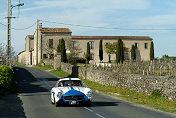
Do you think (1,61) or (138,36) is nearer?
(1,61)

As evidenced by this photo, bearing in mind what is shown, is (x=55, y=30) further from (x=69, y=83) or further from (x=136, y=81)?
(x=69, y=83)

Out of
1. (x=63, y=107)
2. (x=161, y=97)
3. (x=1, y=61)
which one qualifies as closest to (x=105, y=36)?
(x=1, y=61)

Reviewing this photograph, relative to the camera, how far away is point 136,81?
28.5 meters

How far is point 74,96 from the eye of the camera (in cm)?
1692

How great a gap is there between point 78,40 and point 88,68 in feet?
146

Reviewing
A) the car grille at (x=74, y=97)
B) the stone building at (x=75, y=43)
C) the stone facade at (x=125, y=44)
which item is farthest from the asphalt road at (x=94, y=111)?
the stone facade at (x=125, y=44)

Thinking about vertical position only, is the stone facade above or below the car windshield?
above

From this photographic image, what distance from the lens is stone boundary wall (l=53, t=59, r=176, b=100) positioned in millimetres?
22155

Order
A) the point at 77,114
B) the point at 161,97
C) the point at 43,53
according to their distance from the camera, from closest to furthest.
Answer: the point at 77,114 → the point at 161,97 → the point at 43,53

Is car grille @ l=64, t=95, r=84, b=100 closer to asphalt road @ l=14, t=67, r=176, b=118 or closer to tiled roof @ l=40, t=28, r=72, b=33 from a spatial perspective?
asphalt road @ l=14, t=67, r=176, b=118

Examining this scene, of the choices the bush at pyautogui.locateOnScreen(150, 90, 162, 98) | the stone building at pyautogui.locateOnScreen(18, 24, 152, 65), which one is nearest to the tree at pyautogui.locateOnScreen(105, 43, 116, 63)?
the stone building at pyautogui.locateOnScreen(18, 24, 152, 65)

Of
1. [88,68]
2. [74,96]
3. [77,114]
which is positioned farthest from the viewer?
[88,68]

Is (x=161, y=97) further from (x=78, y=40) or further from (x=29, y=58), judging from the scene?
(x=29, y=58)

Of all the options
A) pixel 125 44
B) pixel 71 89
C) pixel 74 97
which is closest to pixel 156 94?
pixel 71 89
